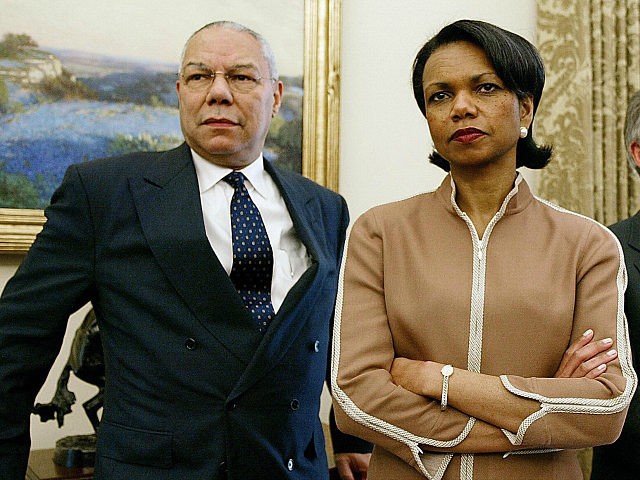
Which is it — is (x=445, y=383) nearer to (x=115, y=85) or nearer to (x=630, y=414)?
(x=630, y=414)

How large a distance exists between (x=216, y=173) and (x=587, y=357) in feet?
3.50

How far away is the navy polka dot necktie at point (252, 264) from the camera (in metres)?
1.95

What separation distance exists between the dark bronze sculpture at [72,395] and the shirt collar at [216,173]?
61 centimetres

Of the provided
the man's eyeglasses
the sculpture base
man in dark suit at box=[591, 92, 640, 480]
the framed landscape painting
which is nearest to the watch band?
man in dark suit at box=[591, 92, 640, 480]

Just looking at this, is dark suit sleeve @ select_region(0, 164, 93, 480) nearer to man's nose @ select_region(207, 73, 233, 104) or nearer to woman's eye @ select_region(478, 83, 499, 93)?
man's nose @ select_region(207, 73, 233, 104)

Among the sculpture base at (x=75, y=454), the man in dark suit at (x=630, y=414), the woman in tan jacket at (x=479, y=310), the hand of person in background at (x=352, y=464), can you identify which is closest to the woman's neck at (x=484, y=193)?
the woman in tan jacket at (x=479, y=310)

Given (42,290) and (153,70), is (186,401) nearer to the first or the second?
(42,290)

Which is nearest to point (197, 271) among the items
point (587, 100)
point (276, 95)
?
point (276, 95)

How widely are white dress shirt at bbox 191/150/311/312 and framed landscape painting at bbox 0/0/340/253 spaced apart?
880mm

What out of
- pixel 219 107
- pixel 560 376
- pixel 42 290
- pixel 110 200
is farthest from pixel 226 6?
pixel 560 376

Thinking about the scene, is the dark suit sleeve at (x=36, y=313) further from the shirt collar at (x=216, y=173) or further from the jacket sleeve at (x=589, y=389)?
the jacket sleeve at (x=589, y=389)

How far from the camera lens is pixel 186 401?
1854 mm

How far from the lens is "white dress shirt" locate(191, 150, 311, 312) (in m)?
1.99

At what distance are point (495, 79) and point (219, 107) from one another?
771 mm
